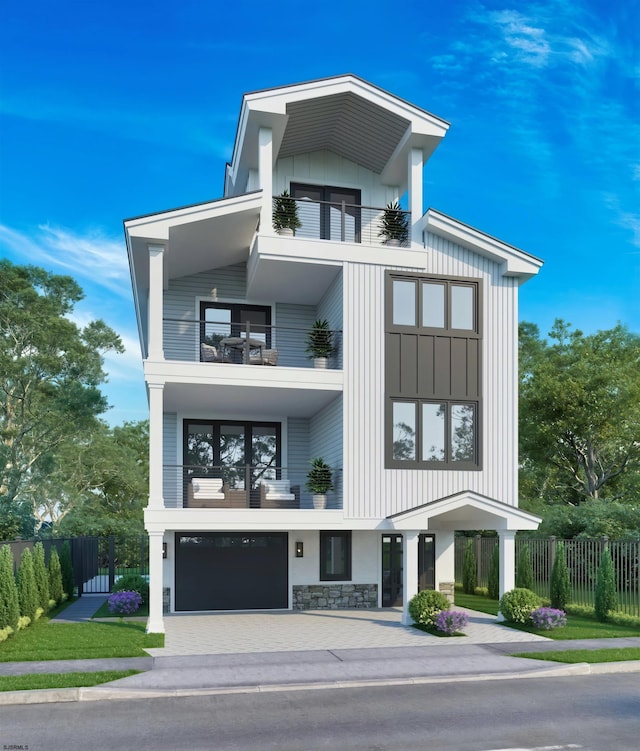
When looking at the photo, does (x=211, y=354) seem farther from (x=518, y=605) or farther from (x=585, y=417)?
(x=585, y=417)

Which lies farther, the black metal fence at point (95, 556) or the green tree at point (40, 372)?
the green tree at point (40, 372)

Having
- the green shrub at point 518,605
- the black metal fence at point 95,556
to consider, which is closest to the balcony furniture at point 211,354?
the black metal fence at point 95,556

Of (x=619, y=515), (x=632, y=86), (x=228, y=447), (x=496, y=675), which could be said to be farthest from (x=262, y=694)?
(x=632, y=86)

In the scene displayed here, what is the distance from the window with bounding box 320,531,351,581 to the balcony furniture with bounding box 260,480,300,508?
1.59 metres

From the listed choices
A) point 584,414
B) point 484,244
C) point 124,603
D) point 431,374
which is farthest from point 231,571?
point 584,414

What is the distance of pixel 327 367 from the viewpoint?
18969mm

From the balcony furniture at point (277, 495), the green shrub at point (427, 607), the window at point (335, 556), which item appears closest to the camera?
the green shrub at point (427, 607)

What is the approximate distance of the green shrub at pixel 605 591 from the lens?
666 inches

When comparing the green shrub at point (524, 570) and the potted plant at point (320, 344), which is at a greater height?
the potted plant at point (320, 344)

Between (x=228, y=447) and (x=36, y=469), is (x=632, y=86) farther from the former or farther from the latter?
(x=36, y=469)

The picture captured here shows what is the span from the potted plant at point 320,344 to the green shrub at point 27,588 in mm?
8271

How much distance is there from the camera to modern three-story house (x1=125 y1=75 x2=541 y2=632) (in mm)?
17312

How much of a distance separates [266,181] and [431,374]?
6249 millimetres

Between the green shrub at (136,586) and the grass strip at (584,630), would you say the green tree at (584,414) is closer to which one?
the grass strip at (584,630)
